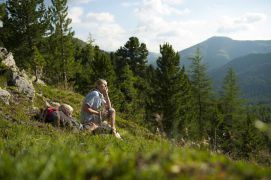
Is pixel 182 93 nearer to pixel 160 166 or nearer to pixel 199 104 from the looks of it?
pixel 199 104

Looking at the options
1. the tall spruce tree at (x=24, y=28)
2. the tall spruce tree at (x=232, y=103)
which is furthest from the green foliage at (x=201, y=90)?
the tall spruce tree at (x=24, y=28)

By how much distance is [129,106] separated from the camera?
47.7m

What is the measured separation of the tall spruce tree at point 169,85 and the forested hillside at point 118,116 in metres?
0.10

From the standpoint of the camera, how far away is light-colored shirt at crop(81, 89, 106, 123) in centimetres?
1047

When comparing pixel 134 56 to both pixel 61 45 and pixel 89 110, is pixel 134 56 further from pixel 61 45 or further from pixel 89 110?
pixel 89 110

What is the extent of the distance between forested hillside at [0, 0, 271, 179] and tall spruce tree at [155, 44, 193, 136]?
0.33 feet

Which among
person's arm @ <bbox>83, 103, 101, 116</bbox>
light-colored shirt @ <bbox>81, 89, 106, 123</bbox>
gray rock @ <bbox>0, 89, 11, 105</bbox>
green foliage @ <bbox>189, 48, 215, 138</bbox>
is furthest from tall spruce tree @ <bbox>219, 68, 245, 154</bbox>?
person's arm @ <bbox>83, 103, 101, 116</bbox>

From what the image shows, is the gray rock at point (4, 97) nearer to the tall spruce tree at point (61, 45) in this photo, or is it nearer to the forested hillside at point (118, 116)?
the forested hillside at point (118, 116)

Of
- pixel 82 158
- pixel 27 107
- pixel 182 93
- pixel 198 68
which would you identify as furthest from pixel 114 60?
pixel 82 158

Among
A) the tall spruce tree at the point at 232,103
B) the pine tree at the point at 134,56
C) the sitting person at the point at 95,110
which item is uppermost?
the pine tree at the point at 134,56

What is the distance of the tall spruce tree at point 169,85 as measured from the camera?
37656 mm

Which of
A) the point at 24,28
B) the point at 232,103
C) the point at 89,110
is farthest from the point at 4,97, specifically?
the point at 232,103

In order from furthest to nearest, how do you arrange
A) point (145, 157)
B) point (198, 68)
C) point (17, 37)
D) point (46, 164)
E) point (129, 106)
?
1. point (198, 68)
2. point (129, 106)
3. point (17, 37)
4. point (145, 157)
5. point (46, 164)

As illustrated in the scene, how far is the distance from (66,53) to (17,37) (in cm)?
847
